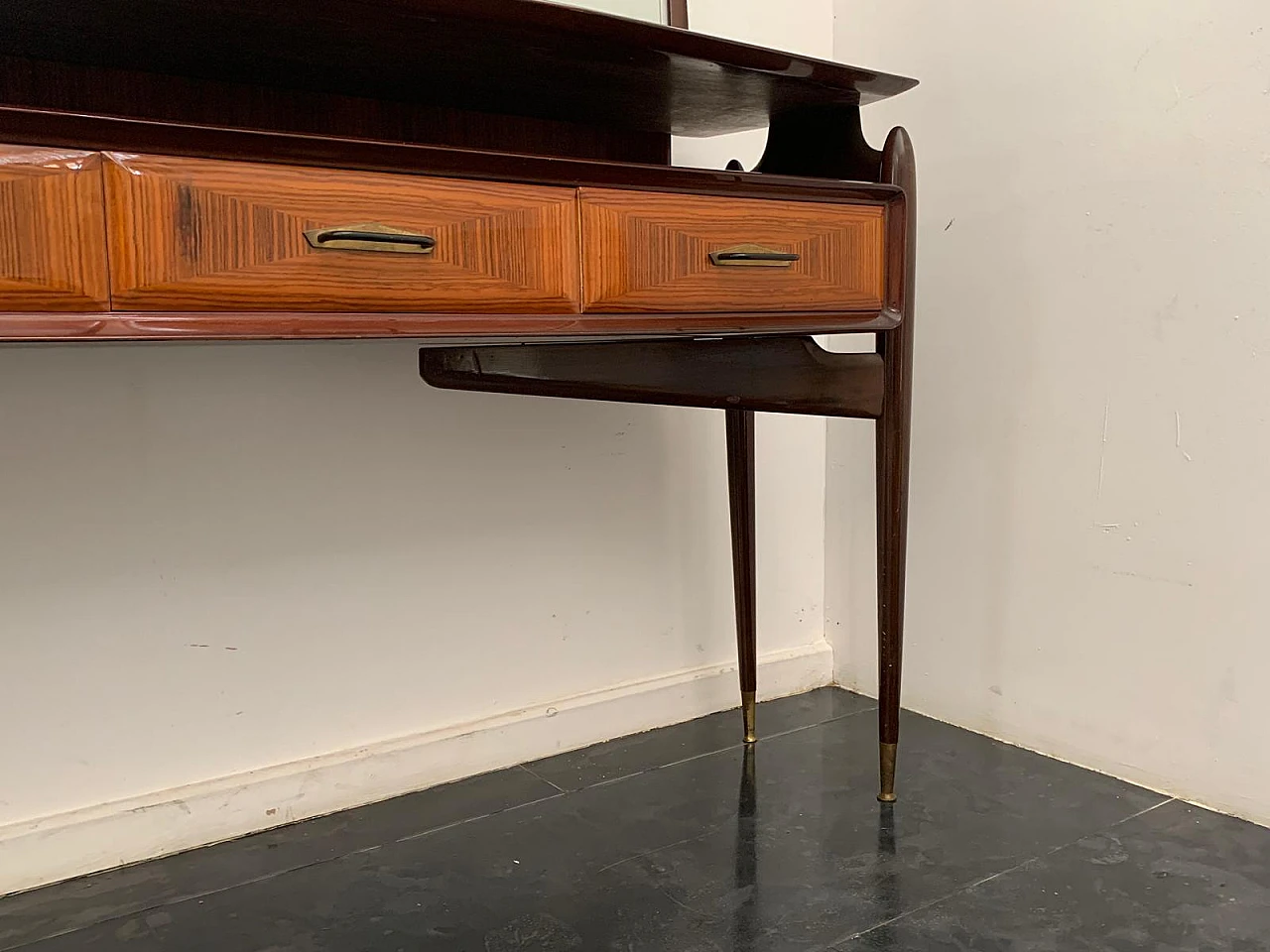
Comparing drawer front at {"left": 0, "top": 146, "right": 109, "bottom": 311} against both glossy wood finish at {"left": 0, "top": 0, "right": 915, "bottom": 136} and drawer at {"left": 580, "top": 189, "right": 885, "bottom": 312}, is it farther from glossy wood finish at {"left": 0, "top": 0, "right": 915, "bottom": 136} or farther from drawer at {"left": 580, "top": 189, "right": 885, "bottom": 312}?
drawer at {"left": 580, "top": 189, "right": 885, "bottom": 312}

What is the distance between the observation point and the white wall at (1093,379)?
1284 mm

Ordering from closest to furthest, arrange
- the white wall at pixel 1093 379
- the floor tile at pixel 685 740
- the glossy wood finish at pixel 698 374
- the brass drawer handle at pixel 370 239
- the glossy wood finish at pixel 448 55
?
1. the brass drawer handle at pixel 370 239
2. the glossy wood finish at pixel 448 55
3. the glossy wood finish at pixel 698 374
4. the white wall at pixel 1093 379
5. the floor tile at pixel 685 740

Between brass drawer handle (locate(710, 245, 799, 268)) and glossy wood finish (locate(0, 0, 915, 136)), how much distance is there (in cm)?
20

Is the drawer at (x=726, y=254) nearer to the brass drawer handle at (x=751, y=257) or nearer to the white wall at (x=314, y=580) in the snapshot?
the brass drawer handle at (x=751, y=257)

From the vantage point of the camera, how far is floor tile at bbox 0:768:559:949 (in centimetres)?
113

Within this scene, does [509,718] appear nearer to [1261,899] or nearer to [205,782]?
[205,782]

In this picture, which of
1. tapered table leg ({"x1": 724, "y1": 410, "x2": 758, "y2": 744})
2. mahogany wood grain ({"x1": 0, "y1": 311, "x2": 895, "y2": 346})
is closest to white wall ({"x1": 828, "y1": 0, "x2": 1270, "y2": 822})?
tapered table leg ({"x1": 724, "y1": 410, "x2": 758, "y2": 744})

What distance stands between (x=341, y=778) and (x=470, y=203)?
83 centimetres

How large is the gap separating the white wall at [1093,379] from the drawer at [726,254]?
427 mm

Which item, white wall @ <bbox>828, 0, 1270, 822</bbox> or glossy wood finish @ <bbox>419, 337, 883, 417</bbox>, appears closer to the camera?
glossy wood finish @ <bbox>419, 337, 883, 417</bbox>

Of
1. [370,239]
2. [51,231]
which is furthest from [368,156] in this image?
[51,231]

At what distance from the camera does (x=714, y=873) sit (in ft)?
3.90

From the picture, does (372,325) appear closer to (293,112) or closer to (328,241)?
(328,241)

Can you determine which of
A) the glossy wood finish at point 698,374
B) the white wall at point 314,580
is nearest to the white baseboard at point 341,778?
the white wall at point 314,580
